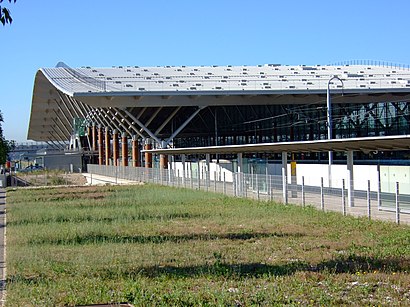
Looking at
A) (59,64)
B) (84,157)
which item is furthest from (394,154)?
(84,157)

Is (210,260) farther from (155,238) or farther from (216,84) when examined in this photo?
(216,84)

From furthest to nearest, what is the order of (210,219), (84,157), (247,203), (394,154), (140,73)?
(84,157), (140,73), (394,154), (247,203), (210,219)

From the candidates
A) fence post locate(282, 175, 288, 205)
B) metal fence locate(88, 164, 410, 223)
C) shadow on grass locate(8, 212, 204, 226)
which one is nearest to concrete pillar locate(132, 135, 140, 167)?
metal fence locate(88, 164, 410, 223)

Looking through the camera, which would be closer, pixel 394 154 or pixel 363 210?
pixel 363 210

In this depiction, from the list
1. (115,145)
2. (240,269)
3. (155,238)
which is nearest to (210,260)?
(240,269)

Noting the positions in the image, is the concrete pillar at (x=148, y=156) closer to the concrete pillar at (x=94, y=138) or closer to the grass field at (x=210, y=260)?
the concrete pillar at (x=94, y=138)

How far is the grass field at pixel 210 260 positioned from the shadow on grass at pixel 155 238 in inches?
1.0

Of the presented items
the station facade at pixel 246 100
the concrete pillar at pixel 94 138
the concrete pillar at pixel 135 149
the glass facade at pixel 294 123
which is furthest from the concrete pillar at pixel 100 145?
the concrete pillar at pixel 135 149

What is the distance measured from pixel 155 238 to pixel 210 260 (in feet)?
13.9

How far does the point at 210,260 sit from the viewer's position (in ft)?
44.5

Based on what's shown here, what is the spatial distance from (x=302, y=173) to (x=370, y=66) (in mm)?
42738

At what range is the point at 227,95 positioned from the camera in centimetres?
5853

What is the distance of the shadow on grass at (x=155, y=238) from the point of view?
1712 centimetres

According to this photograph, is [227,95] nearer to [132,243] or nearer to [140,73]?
[140,73]
